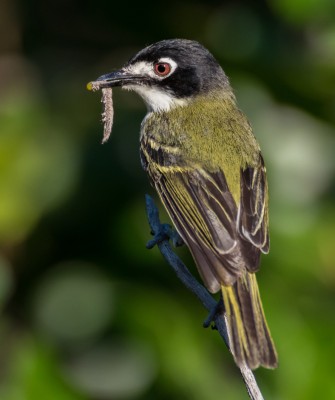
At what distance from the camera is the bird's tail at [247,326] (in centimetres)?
429

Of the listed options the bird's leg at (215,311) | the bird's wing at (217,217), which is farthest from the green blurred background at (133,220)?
the bird's wing at (217,217)

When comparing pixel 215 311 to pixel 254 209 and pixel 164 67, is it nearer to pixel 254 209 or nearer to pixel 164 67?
pixel 254 209

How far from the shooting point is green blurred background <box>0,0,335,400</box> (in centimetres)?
528

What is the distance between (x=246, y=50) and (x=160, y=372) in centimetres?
187

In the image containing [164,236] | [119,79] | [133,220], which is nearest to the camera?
[164,236]

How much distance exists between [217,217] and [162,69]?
1039mm

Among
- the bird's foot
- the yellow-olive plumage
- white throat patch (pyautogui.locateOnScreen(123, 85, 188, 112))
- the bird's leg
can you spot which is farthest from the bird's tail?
white throat patch (pyautogui.locateOnScreen(123, 85, 188, 112))

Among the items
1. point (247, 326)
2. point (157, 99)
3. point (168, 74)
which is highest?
point (168, 74)

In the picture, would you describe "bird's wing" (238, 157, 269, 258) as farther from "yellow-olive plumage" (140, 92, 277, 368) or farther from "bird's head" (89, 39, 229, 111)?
"bird's head" (89, 39, 229, 111)

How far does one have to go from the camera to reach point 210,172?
16.4ft

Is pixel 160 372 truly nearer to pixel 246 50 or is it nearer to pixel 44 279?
pixel 44 279

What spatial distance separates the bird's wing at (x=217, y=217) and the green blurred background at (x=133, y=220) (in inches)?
21.4

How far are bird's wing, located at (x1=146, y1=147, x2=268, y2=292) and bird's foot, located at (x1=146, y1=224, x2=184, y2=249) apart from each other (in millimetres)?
88

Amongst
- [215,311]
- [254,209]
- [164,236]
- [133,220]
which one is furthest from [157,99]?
[215,311]
